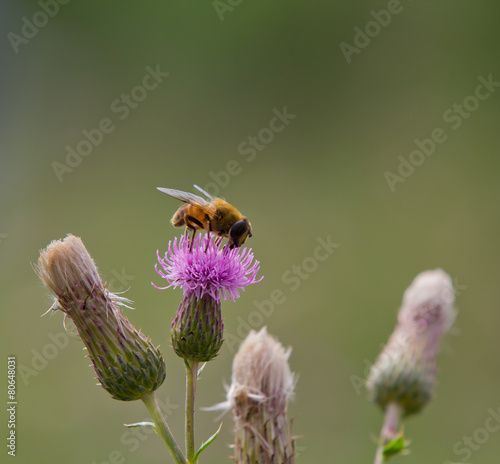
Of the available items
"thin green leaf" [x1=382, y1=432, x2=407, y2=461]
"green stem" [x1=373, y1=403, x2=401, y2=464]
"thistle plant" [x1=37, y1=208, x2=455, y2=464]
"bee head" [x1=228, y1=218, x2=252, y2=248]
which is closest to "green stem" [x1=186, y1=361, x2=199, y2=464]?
"thistle plant" [x1=37, y1=208, x2=455, y2=464]

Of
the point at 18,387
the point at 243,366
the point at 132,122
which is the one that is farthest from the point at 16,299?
the point at 243,366

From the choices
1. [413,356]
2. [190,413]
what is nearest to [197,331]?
[190,413]

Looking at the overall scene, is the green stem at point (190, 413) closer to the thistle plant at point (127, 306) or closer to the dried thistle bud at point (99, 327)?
the thistle plant at point (127, 306)

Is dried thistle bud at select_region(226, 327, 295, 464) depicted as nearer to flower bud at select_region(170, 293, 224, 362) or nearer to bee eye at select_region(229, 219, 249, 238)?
flower bud at select_region(170, 293, 224, 362)

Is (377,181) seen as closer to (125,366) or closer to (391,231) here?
(391,231)

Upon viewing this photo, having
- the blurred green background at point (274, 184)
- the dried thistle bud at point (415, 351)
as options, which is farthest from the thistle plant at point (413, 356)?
the blurred green background at point (274, 184)

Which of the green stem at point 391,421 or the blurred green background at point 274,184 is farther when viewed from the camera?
the blurred green background at point 274,184

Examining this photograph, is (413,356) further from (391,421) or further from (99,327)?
(99,327)
